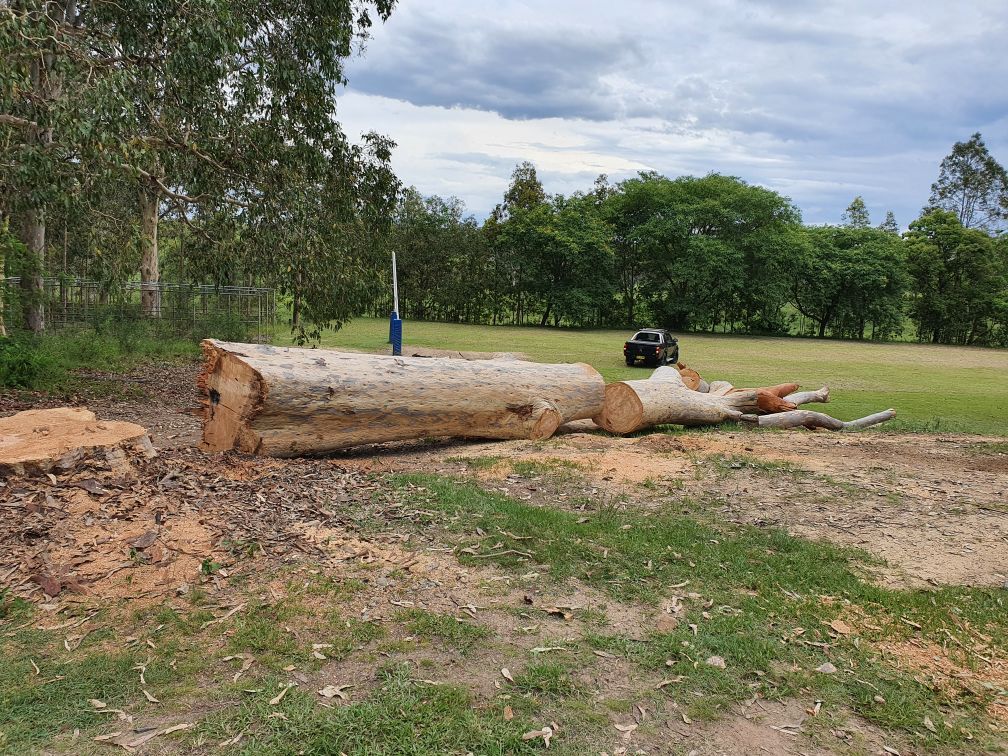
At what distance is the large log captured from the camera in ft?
23.4

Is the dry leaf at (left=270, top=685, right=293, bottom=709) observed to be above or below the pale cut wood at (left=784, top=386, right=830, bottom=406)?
below

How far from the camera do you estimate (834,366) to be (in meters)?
24.9

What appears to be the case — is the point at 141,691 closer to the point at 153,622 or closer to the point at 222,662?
the point at 222,662

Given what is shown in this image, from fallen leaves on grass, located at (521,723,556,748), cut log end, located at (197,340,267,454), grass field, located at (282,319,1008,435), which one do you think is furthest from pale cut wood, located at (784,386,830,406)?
fallen leaves on grass, located at (521,723,556,748)

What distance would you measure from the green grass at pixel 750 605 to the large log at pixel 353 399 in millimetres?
1858

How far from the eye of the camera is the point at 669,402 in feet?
35.6

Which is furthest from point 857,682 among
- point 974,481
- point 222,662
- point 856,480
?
point 974,481

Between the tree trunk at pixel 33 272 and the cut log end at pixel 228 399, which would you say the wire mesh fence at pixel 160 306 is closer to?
the tree trunk at pixel 33 272

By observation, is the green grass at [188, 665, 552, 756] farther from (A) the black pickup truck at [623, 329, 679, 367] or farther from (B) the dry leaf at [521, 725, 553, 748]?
(A) the black pickup truck at [623, 329, 679, 367]

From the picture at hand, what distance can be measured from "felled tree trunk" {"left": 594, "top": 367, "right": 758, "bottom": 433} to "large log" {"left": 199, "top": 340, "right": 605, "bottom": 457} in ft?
3.78

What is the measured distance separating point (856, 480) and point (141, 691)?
21.7 feet

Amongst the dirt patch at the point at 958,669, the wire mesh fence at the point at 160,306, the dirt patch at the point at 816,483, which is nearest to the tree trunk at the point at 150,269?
the wire mesh fence at the point at 160,306

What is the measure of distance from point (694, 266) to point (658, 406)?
3404cm

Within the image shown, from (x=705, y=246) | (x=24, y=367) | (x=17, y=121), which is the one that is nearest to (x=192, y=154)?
(x=17, y=121)
